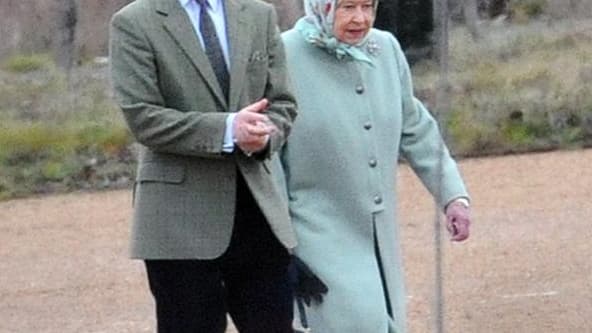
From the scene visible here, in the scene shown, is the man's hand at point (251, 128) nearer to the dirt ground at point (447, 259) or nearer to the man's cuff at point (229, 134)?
the man's cuff at point (229, 134)

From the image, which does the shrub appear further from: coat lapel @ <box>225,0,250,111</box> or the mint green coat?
coat lapel @ <box>225,0,250,111</box>

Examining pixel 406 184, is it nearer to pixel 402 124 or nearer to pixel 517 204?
pixel 517 204

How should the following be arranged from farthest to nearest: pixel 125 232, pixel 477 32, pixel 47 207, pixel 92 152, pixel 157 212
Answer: pixel 477 32 < pixel 92 152 < pixel 47 207 < pixel 125 232 < pixel 157 212

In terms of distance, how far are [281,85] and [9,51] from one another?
9.68 meters

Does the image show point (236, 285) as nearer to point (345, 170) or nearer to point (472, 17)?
point (345, 170)

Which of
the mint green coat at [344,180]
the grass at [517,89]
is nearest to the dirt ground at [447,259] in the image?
the grass at [517,89]

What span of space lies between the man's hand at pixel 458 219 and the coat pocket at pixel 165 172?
2.84 feet

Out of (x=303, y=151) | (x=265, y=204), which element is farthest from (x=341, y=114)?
(x=265, y=204)

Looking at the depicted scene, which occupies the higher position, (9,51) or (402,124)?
(402,124)

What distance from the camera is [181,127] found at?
395 centimetres

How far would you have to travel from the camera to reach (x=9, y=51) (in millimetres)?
13578

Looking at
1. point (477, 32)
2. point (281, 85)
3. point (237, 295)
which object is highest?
point (281, 85)

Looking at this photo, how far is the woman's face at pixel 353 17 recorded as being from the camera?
4.31 m

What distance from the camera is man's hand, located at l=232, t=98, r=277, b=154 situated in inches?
155
